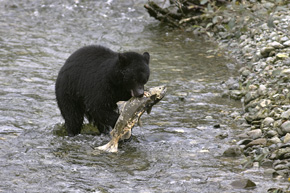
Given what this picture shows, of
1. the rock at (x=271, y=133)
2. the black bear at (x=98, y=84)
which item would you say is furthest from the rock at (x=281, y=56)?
the black bear at (x=98, y=84)

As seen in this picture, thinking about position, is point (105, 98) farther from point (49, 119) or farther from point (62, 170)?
point (49, 119)

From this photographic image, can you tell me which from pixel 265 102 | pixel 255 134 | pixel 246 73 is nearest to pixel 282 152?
pixel 255 134

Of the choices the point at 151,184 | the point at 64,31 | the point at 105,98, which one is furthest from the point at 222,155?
the point at 64,31

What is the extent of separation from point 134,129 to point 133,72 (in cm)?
144

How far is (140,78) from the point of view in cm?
645

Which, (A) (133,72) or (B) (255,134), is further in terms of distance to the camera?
(B) (255,134)

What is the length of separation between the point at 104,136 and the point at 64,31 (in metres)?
7.70

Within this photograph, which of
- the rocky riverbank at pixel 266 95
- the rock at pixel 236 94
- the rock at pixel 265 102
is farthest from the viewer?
the rock at pixel 236 94

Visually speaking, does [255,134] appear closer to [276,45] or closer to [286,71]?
[286,71]

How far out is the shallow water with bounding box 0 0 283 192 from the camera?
5.57 m

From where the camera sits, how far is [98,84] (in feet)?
22.1

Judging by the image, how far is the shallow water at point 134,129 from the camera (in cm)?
557

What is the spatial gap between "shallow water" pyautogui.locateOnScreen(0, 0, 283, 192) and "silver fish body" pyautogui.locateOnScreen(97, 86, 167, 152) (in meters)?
0.17

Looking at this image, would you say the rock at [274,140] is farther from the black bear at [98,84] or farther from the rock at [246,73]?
the rock at [246,73]
